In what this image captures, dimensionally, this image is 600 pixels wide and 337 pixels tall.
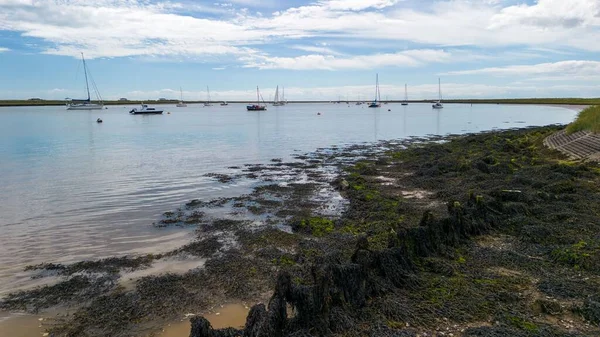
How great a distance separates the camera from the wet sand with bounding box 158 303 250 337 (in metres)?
7.10

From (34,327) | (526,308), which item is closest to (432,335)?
(526,308)

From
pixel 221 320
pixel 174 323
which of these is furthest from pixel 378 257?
pixel 174 323

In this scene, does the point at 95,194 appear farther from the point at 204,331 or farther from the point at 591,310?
the point at 591,310

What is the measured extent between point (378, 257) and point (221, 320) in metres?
3.43

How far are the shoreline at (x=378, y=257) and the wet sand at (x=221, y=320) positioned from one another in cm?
32

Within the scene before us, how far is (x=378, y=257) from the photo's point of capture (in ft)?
26.3

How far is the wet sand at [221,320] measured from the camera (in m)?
7.10

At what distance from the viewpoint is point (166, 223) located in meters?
13.8

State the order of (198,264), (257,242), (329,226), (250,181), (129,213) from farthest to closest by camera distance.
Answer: (250,181) → (129,213) → (329,226) → (257,242) → (198,264)

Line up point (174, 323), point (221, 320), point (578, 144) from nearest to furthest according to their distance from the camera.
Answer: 1. point (174, 323)
2. point (221, 320)
3. point (578, 144)

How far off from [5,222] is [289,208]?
1062 centimetres

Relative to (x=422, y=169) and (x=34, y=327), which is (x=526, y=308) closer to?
(x=34, y=327)

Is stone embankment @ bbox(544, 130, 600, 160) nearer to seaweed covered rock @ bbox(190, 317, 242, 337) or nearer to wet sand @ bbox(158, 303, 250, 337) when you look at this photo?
wet sand @ bbox(158, 303, 250, 337)

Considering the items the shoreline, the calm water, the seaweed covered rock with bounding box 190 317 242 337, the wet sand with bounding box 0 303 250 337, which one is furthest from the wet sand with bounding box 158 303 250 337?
the calm water
